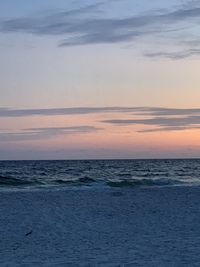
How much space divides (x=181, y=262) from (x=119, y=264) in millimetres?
1211

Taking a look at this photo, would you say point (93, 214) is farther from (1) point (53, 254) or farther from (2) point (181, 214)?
(1) point (53, 254)

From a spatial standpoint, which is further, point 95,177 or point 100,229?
point 95,177

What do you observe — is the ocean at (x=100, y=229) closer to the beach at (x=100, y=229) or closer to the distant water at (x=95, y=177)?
the beach at (x=100, y=229)

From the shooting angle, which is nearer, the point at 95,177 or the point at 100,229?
the point at 100,229

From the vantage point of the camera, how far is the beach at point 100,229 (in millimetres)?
10555

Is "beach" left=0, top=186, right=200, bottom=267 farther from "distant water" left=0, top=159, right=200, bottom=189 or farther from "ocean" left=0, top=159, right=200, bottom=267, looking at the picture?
"distant water" left=0, top=159, right=200, bottom=189

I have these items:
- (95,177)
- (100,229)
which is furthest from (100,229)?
(95,177)

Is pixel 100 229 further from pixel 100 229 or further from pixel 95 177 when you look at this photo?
pixel 95 177

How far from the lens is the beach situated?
10.6m

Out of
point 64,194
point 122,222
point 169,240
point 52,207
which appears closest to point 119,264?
point 169,240

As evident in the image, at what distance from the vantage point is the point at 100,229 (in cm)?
1433

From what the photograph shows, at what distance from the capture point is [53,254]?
36.4 feet

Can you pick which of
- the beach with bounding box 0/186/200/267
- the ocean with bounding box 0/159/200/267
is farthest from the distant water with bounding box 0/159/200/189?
the ocean with bounding box 0/159/200/267

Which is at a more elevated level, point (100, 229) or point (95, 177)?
point (95, 177)
